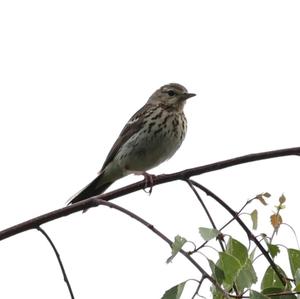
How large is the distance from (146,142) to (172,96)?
1033 millimetres

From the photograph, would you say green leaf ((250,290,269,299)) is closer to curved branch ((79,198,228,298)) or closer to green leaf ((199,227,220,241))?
curved branch ((79,198,228,298))

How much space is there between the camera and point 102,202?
11.2 ft

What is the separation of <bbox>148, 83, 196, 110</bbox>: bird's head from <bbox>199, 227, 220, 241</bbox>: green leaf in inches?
214

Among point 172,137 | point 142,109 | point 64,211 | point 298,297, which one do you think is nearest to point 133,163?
point 172,137

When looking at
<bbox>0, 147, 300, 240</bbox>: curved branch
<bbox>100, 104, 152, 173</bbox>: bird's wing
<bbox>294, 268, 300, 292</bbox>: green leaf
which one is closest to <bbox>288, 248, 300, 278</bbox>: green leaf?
<bbox>294, 268, 300, 292</bbox>: green leaf

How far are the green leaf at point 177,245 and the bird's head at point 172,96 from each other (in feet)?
18.3

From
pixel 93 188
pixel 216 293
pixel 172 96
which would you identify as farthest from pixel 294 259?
pixel 172 96

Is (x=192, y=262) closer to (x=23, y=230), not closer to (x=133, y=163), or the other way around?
(x=23, y=230)

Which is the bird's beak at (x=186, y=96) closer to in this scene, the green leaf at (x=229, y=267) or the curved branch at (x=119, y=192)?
the curved branch at (x=119, y=192)

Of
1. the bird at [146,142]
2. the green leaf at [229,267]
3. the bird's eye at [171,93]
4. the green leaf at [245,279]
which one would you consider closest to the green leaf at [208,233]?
the green leaf at [229,267]

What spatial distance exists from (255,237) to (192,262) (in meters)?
0.54

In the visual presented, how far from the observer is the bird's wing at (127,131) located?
8.34 meters

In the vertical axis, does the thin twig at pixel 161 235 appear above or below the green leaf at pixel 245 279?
above

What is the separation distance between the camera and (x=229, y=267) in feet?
9.98
